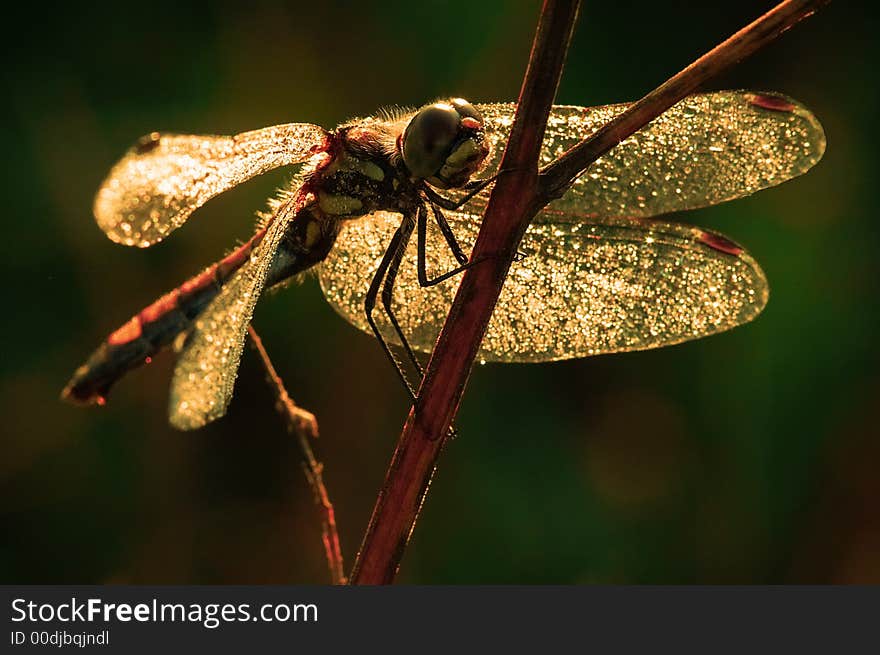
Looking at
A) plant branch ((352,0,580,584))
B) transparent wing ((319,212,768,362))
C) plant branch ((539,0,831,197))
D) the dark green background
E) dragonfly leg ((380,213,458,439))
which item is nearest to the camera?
plant branch ((539,0,831,197))

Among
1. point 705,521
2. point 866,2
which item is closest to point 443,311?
point 705,521

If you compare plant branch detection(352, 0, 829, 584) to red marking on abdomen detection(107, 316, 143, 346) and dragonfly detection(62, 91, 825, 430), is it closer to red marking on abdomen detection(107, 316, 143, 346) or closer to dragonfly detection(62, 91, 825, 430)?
dragonfly detection(62, 91, 825, 430)

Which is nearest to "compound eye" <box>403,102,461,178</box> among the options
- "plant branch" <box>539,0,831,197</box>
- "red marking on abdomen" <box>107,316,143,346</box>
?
"plant branch" <box>539,0,831,197</box>

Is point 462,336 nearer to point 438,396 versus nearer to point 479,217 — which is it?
point 438,396

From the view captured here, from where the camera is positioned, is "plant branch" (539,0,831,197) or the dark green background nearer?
"plant branch" (539,0,831,197)

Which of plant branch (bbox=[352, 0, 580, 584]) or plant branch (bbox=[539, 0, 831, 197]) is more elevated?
plant branch (bbox=[539, 0, 831, 197])

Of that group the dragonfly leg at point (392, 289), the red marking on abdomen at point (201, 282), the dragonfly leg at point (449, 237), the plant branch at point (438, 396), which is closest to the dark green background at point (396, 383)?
the red marking on abdomen at point (201, 282)

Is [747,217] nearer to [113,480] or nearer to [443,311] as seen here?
[443,311]

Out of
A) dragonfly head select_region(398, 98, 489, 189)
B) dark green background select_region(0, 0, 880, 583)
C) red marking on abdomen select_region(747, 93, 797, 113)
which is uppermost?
red marking on abdomen select_region(747, 93, 797, 113)

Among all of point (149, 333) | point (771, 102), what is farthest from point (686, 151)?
point (149, 333)
